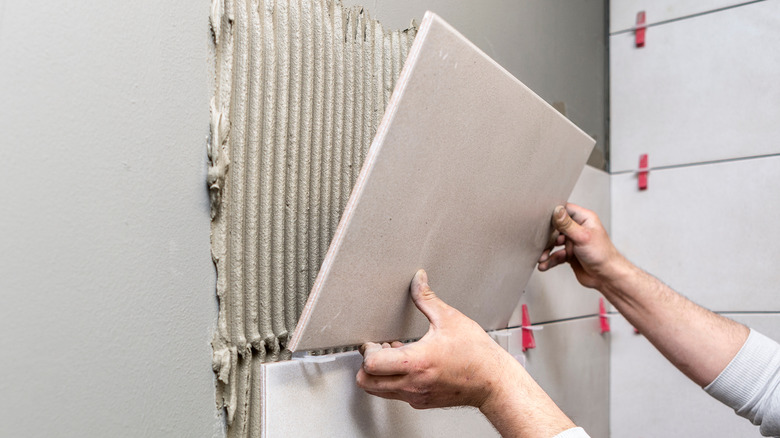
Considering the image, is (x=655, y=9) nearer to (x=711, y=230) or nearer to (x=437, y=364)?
(x=711, y=230)

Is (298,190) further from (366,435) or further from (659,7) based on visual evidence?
(659,7)

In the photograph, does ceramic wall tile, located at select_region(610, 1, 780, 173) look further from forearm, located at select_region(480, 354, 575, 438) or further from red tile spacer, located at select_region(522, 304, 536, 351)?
forearm, located at select_region(480, 354, 575, 438)

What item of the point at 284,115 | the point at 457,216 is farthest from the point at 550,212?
the point at 284,115

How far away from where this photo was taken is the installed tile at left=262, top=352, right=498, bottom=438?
779 mm

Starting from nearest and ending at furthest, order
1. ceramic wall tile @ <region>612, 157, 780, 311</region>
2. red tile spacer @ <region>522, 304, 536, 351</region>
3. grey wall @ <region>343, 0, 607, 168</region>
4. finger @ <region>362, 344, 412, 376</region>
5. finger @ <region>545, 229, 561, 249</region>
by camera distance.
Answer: finger @ <region>362, 344, 412, 376</region> < grey wall @ <region>343, 0, 607, 168</region> < finger @ <region>545, 229, 561, 249</region> < red tile spacer @ <region>522, 304, 536, 351</region> < ceramic wall tile @ <region>612, 157, 780, 311</region>

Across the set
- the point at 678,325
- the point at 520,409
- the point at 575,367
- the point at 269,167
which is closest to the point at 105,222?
the point at 269,167

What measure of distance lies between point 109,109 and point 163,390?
0.34 m

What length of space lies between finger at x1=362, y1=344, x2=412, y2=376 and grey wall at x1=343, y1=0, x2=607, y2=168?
57 cm

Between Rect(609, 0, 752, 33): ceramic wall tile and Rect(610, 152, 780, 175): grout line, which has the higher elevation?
Rect(609, 0, 752, 33): ceramic wall tile

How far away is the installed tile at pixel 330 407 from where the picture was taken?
779mm

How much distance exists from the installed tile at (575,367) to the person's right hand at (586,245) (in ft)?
0.74

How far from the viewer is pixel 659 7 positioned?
71.7 inches

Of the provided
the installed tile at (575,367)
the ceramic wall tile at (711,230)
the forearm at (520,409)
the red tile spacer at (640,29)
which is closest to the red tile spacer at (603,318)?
the installed tile at (575,367)

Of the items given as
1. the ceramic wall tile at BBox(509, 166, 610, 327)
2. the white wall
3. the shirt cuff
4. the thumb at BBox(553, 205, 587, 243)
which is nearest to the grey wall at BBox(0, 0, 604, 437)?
the white wall
